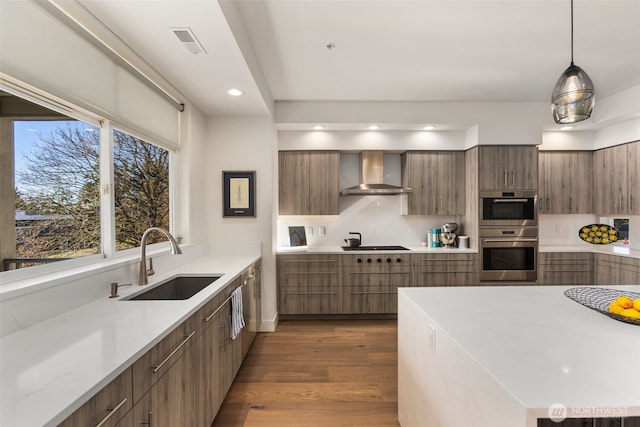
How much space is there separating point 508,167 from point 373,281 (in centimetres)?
233

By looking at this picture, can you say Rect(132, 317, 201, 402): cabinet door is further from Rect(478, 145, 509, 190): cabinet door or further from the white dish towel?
Rect(478, 145, 509, 190): cabinet door

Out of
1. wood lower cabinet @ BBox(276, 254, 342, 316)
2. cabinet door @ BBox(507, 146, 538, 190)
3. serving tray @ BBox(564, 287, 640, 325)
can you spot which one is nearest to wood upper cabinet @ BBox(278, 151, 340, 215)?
wood lower cabinet @ BBox(276, 254, 342, 316)

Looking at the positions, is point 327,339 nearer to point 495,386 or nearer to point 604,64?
point 495,386

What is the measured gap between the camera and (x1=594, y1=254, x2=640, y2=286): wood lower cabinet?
3.32 metres

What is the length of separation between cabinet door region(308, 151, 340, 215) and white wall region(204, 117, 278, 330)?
0.69 meters

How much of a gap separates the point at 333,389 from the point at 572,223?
447cm

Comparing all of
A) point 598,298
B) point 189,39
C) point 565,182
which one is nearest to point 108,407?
point 189,39

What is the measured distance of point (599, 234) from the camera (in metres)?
3.91

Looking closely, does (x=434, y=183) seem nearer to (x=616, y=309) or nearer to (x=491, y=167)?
(x=491, y=167)

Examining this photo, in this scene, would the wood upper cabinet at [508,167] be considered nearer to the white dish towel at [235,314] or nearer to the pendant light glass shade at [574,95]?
the pendant light glass shade at [574,95]

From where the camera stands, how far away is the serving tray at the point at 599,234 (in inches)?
150

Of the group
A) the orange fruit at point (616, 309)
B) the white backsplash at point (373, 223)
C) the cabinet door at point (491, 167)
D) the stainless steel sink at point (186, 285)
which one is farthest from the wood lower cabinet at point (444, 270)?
the stainless steel sink at point (186, 285)

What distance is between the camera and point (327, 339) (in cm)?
316

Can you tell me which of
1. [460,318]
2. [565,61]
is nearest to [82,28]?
[460,318]
